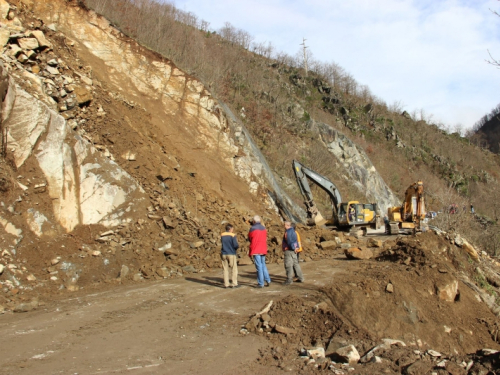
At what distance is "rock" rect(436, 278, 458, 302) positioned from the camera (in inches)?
323

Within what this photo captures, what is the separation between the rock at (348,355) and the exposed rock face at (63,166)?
7.49m

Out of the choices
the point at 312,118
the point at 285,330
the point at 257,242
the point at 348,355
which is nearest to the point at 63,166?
the point at 257,242

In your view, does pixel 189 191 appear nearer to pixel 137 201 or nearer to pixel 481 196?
pixel 137 201

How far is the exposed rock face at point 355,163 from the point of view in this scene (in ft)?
110

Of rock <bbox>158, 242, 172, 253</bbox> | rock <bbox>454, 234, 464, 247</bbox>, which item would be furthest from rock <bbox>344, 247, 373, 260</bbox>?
rock <bbox>158, 242, 172, 253</bbox>

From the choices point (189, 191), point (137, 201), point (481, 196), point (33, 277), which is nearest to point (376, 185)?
point (481, 196)

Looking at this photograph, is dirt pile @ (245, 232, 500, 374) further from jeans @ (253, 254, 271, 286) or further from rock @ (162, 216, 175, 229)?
rock @ (162, 216, 175, 229)

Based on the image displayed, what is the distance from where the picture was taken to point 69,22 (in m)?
15.8

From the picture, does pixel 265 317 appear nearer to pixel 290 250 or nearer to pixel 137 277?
pixel 290 250

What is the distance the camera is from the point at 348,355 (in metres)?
4.93

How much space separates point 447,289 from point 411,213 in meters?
9.99

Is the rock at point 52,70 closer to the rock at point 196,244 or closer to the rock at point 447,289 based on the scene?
the rock at point 196,244

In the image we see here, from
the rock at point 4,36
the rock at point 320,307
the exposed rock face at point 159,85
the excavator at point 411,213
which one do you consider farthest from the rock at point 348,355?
the excavator at point 411,213

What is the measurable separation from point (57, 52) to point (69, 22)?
9.07ft
